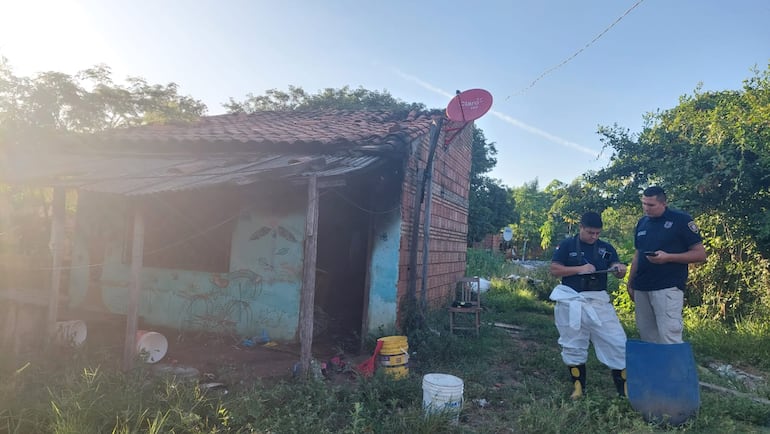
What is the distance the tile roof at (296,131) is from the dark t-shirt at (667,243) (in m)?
3.27

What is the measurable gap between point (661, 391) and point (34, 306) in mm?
6705

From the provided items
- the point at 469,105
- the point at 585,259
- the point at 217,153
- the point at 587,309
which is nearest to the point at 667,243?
the point at 585,259

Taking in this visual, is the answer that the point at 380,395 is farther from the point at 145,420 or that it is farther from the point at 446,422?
the point at 145,420

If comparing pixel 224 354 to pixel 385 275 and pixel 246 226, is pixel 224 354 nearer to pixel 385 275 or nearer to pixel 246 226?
pixel 246 226

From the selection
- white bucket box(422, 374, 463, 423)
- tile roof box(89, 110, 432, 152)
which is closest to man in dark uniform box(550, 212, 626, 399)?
white bucket box(422, 374, 463, 423)

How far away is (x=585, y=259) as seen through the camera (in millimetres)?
4332

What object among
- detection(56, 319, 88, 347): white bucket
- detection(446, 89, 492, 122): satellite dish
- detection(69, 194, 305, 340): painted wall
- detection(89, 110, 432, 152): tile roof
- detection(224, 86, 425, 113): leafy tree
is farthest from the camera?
detection(224, 86, 425, 113): leafy tree

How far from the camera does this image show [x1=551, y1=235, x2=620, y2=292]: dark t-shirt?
13.9ft

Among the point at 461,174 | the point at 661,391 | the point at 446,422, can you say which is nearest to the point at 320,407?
the point at 446,422

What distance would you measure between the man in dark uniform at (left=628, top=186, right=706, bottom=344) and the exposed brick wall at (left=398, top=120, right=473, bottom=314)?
3235 mm

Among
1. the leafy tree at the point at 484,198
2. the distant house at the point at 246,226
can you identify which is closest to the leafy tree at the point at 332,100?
the leafy tree at the point at 484,198

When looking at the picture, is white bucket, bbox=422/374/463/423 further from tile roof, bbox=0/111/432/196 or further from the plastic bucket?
tile roof, bbox=0/111/432/196

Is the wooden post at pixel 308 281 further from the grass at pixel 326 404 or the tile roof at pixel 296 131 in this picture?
the tile roof at pixel 296 131

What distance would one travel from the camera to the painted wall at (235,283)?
20.7 feet
